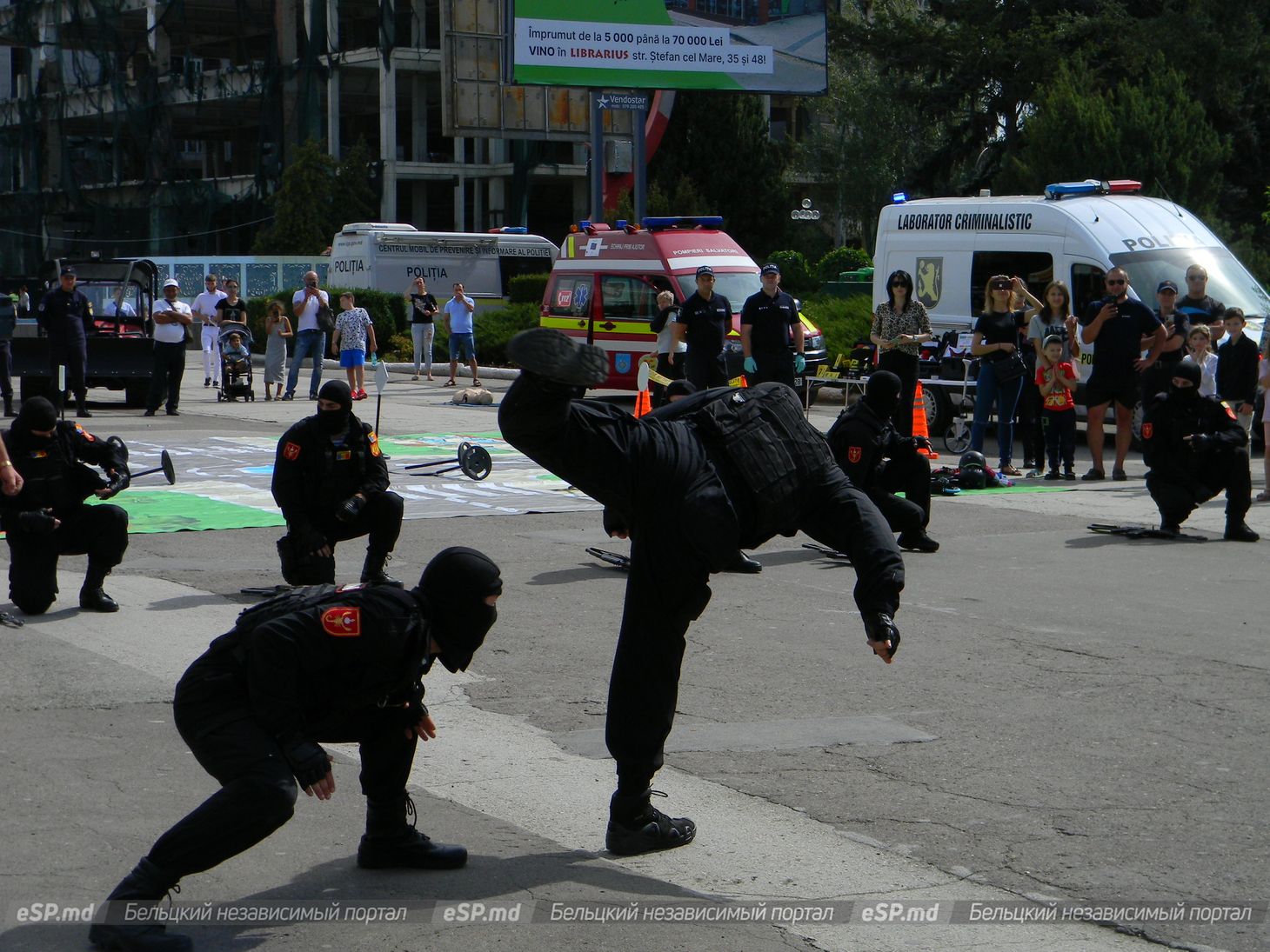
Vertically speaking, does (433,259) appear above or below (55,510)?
above

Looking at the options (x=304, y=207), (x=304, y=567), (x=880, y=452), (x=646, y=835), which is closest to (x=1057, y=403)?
(x=880, y=452)

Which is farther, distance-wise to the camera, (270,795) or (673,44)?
(673,44)

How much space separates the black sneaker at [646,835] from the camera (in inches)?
201

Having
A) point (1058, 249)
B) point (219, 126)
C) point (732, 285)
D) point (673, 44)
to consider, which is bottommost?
point (732, 285)

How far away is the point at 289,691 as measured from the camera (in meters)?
4.37

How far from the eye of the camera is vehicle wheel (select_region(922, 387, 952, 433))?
61.2 feet

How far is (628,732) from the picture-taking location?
5.13m

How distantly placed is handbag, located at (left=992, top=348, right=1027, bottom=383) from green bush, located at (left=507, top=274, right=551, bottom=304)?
73.1ft

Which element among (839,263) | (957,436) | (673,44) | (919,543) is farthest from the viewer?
(839,263)

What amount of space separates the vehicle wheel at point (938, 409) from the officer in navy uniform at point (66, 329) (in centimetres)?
1051

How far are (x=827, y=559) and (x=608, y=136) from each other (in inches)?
1336

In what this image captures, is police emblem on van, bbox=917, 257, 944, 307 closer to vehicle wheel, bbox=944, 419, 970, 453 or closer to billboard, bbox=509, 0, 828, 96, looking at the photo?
vehicle wheel, bbox=944, 419, 970, 453

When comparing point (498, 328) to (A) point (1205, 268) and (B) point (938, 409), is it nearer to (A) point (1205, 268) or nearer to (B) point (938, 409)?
(B) point (938, 409)

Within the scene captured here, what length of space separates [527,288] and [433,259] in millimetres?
2893
